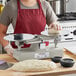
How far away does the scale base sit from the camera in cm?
193

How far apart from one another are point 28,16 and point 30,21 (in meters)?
0.06

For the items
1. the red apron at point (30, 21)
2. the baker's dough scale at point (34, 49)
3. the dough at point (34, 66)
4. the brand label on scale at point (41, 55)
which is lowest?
the dough at point (34, 66)

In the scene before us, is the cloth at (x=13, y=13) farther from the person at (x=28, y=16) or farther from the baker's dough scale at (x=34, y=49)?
the baker's dough scale at (x=34, y=49)

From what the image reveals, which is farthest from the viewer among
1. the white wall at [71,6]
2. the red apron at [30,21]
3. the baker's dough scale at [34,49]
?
the white wall at [71,6]

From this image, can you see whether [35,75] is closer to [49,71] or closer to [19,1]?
[49,71]

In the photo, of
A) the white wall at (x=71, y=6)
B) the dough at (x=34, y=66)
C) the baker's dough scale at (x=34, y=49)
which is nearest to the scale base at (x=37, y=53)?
the baker's dough scale at (x=34, y=49)

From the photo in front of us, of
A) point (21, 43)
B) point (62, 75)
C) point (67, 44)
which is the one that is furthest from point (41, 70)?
point (67, 44)

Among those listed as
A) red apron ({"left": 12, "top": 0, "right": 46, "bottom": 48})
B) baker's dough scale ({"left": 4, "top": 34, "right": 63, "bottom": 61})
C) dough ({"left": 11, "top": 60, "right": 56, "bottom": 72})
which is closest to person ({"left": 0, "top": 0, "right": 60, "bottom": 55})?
red apron ({"left": 12, "top": 0, "right": 46, "bottom": 48})

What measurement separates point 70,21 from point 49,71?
203cm

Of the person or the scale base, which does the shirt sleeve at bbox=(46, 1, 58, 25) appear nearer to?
the person

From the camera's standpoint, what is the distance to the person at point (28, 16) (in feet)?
7.93

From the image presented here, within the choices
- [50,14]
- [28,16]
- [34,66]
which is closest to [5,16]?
[28,16]

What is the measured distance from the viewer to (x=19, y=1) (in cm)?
248

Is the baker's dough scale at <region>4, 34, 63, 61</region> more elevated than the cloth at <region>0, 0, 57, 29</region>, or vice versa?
the cloth at <region>0, 0, 57, 29</region>
